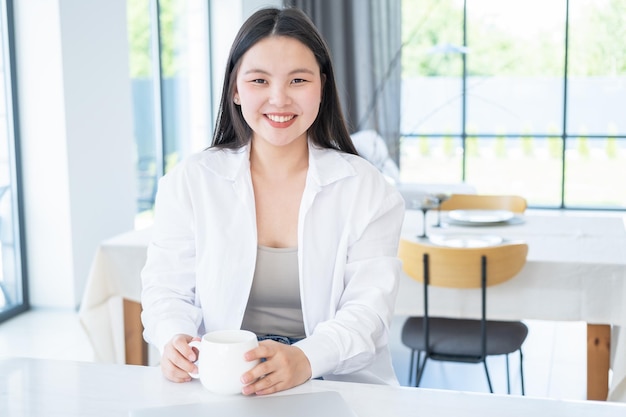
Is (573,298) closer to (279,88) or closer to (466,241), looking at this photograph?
(466,241)

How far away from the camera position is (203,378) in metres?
1.09

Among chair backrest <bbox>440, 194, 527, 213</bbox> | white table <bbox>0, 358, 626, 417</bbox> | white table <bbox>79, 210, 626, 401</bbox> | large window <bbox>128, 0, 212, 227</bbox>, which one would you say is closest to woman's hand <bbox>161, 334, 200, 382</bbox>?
white table <bbox>0, 358, 626, 417</bbox>

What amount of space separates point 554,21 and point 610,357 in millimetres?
5661

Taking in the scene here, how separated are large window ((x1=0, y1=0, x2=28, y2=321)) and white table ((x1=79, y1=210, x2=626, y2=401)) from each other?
5.63ft

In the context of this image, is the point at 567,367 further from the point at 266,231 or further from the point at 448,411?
the point at 448,411

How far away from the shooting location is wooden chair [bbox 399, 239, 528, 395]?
2490mm

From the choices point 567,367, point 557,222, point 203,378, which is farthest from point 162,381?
point 567,367

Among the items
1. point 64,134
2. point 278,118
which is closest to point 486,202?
point 64,134

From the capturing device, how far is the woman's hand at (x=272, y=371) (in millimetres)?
1093

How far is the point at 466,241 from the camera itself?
277 cm

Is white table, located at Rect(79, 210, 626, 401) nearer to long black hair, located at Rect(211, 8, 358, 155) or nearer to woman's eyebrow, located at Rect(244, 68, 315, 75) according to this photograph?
long black hair, located at Rect(211, 8, 358, 155)

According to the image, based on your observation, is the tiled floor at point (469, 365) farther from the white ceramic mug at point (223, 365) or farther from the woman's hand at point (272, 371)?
the white ceramic mug at point (223, 365)

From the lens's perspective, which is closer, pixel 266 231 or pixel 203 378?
pixel 203 378

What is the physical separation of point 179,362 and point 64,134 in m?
3.45
